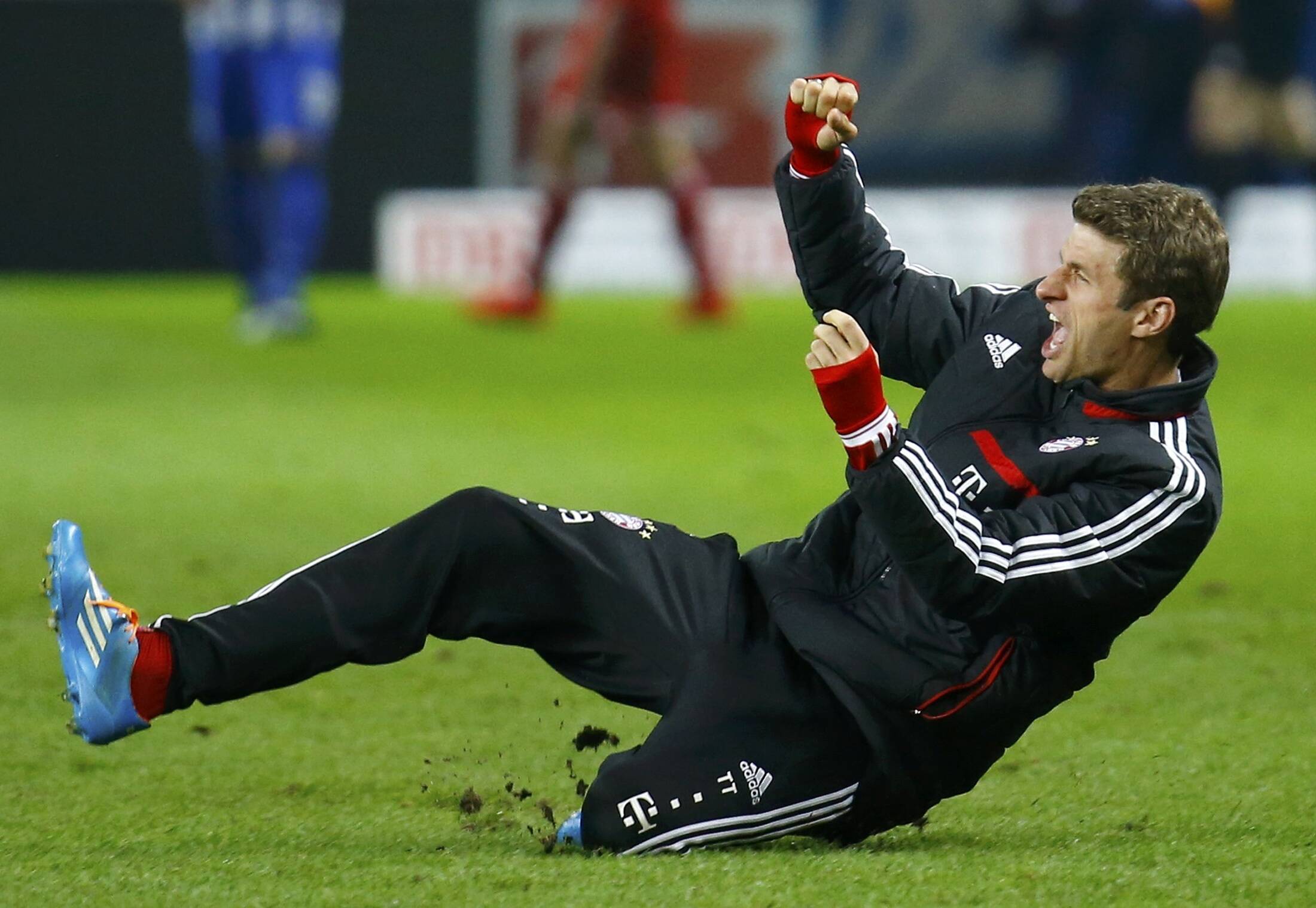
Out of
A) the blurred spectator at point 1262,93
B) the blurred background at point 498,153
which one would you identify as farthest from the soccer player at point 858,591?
the blurred spectator at point 1262,93

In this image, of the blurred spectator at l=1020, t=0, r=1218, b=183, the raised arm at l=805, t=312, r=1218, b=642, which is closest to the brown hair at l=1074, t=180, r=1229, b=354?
the raised arm at l=805, t=312, r=1218, b=642

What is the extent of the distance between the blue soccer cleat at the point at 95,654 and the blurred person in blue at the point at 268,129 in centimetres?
962

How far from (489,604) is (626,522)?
321 mm

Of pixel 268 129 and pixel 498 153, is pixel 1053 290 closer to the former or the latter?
pixel 268 129

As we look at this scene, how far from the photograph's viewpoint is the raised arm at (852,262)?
383 cm

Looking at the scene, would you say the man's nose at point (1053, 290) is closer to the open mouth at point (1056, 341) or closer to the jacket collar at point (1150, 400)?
the open mouth at point (1056, 341)

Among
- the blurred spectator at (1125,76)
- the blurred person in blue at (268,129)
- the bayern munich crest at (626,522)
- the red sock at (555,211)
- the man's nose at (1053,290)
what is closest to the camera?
the man's nose at (1053,290)

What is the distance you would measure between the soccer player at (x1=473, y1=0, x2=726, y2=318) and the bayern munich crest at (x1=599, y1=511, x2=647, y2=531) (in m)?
9.55

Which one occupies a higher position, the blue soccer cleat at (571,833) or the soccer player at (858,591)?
the soccer player at (858,591)

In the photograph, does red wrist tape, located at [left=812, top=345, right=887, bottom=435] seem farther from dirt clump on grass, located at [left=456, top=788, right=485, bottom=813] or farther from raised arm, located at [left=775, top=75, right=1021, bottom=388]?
dirt clump on grass, located at [left=456, top=788, right=485, bottom=813]

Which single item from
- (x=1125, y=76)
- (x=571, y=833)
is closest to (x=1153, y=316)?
(x=571, y=833)

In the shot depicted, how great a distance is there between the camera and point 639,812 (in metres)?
3.34

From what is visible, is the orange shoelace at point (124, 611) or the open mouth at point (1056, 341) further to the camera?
the open mouth at point (1056, 341)

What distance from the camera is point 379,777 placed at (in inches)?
161
